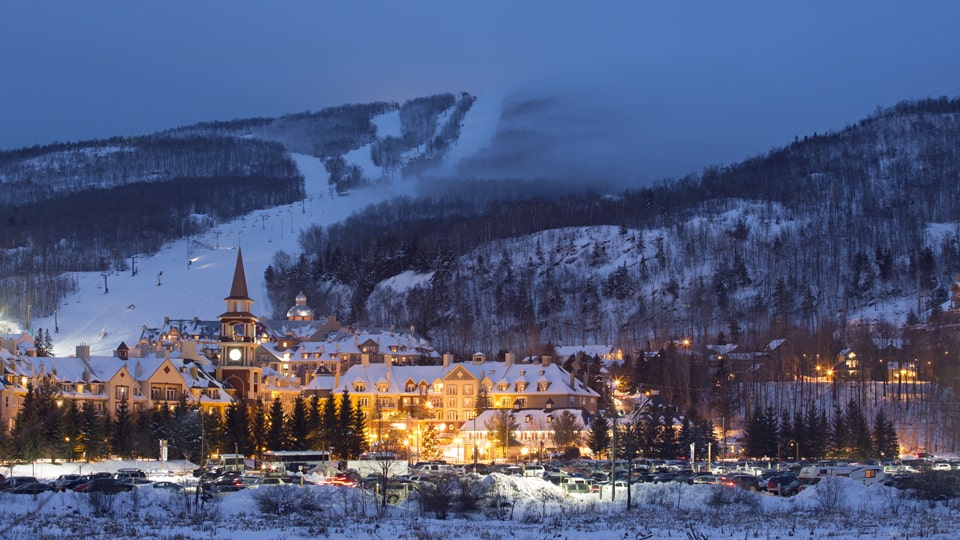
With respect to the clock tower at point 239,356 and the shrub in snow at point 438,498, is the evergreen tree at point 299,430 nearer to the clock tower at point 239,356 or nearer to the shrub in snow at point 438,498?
the clock tower at point 239,356

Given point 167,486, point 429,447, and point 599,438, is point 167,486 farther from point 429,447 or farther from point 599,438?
point 429,447

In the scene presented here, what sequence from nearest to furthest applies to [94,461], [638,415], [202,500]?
[202,500], [94,461], [638,415]

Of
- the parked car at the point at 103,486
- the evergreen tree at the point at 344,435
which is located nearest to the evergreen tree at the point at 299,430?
the evergreen tree at the point at 344,435

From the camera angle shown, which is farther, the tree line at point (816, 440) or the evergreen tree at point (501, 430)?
the evergreen tree at point (501, 430)

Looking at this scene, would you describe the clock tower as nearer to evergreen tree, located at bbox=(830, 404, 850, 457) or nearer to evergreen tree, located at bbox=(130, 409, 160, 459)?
evergreen tree, located at bbox=(130, 409, 160, 459)

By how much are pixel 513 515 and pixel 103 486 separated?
64.2 feet

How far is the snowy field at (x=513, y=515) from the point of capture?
46.8 m

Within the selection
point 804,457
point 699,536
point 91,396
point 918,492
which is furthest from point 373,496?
point 91,396

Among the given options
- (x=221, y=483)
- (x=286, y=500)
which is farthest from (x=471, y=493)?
(x=221, y=483)

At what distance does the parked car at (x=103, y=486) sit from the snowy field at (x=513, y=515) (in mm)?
1195

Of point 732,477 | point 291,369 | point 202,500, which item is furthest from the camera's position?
point 291,369

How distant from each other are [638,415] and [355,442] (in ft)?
115

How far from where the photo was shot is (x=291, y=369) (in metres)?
174

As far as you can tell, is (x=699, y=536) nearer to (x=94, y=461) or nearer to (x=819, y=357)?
(x=94, y=461)
